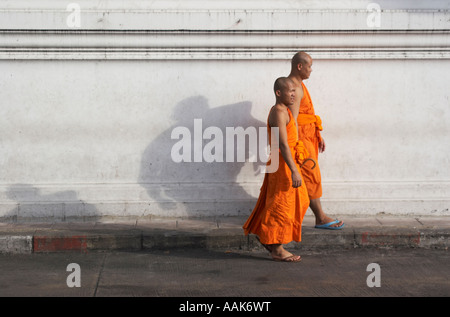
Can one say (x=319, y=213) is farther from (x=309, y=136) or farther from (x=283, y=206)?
(x=283, y=206)

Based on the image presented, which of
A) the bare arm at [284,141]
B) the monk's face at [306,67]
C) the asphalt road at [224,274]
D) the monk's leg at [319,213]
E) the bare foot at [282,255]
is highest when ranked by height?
the monk's face at [306,67]

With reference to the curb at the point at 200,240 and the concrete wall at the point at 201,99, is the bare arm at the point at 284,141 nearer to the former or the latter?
the curb at the point at 200,240

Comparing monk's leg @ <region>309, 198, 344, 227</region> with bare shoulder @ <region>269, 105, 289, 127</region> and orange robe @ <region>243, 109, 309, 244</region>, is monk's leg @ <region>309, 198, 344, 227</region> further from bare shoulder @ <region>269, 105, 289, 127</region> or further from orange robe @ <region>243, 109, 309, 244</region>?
bare shoulder @ <region>269, 105, 289, 127</region>

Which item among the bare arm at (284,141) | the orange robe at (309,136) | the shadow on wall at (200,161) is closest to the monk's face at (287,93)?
the bare arm at (284,141)

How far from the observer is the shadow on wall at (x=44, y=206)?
7766 mm

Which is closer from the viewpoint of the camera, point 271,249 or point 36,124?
point 271,249

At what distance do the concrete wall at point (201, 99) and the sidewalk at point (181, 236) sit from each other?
0.45 metres
